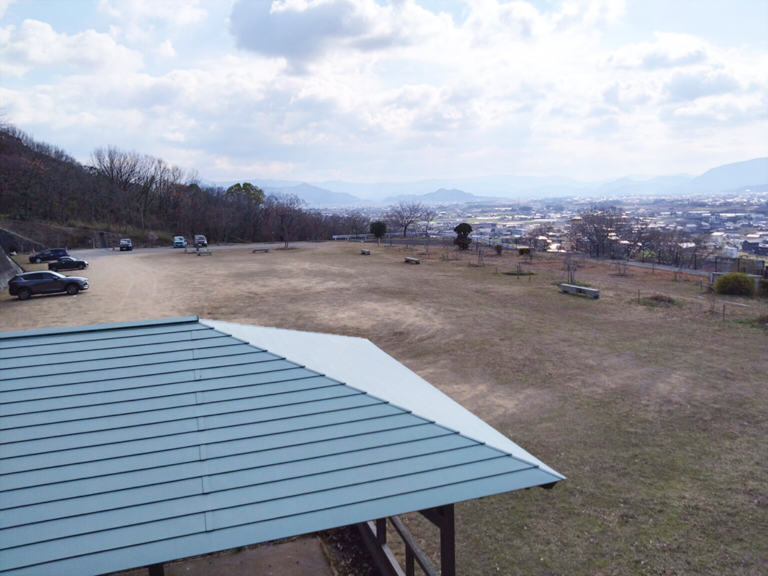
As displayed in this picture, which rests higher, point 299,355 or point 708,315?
point 299,355

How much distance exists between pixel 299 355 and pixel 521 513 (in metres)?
4.56

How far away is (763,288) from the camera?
22750 millimetres

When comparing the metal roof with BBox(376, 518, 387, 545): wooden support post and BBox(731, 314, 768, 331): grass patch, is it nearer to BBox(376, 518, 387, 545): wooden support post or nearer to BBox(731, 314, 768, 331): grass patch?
BBox(376, 518, 387, 545): wooden support post

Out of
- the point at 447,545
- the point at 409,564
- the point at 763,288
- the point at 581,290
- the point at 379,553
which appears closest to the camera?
the point at 447,545

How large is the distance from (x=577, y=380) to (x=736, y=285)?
16383 millimetres

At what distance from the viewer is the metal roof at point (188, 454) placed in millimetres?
3396

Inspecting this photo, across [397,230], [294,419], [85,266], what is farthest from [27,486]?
[397,230]

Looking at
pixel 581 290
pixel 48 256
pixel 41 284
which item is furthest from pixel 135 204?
pixel 581 290

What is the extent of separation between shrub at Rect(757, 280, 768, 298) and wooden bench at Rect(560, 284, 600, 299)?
310 inches

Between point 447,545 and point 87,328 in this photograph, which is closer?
point 447,545

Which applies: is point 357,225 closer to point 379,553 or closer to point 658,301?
point 658,301

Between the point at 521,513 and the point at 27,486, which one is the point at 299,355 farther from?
the point at 521,513

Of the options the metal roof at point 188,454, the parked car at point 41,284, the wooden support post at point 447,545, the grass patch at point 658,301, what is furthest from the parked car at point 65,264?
the wooden support post at point 447,545

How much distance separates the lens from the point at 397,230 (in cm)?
7188
